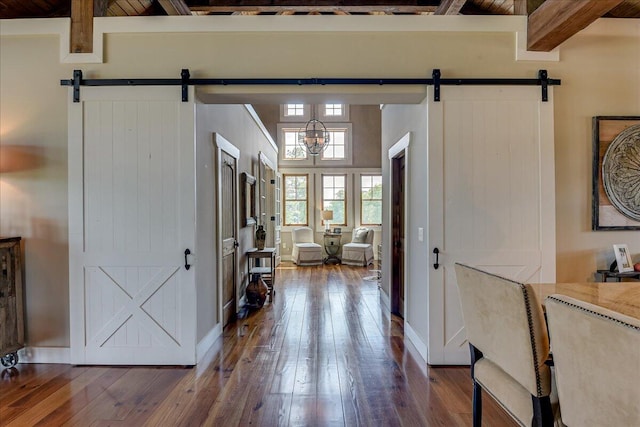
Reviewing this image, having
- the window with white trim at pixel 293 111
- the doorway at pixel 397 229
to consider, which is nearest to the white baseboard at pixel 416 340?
the doorway at pixel 397 229

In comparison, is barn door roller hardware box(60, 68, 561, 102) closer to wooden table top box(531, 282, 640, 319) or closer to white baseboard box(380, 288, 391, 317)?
wooden table top box(531, 282, 640, 319)

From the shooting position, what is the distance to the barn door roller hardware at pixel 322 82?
9.67 feet

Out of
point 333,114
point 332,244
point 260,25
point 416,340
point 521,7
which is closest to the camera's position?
point 260,25

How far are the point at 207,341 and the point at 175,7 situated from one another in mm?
3315

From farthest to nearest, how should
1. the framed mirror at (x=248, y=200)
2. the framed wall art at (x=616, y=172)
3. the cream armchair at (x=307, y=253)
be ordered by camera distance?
the cream armchair at (x=307, y=253), the framed mirror at (x=248, y=200), the framed wall art at (x=616, y=172)

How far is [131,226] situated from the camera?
2986 millimetres

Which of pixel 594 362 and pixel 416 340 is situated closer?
pixel 594 362

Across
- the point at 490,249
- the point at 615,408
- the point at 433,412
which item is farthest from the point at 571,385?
the point at 490,249

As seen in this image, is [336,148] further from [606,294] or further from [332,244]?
[606,294]

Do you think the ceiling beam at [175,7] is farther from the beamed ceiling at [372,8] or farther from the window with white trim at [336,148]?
the window with white trim at [336,148]

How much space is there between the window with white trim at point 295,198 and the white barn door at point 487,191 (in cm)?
705

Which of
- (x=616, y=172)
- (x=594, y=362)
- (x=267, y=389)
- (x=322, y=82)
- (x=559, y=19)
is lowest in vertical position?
(x=267, y=389)

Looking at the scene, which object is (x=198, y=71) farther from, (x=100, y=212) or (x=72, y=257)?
(x=72, y=257)

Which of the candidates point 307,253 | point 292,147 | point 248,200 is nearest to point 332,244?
point 307,253
